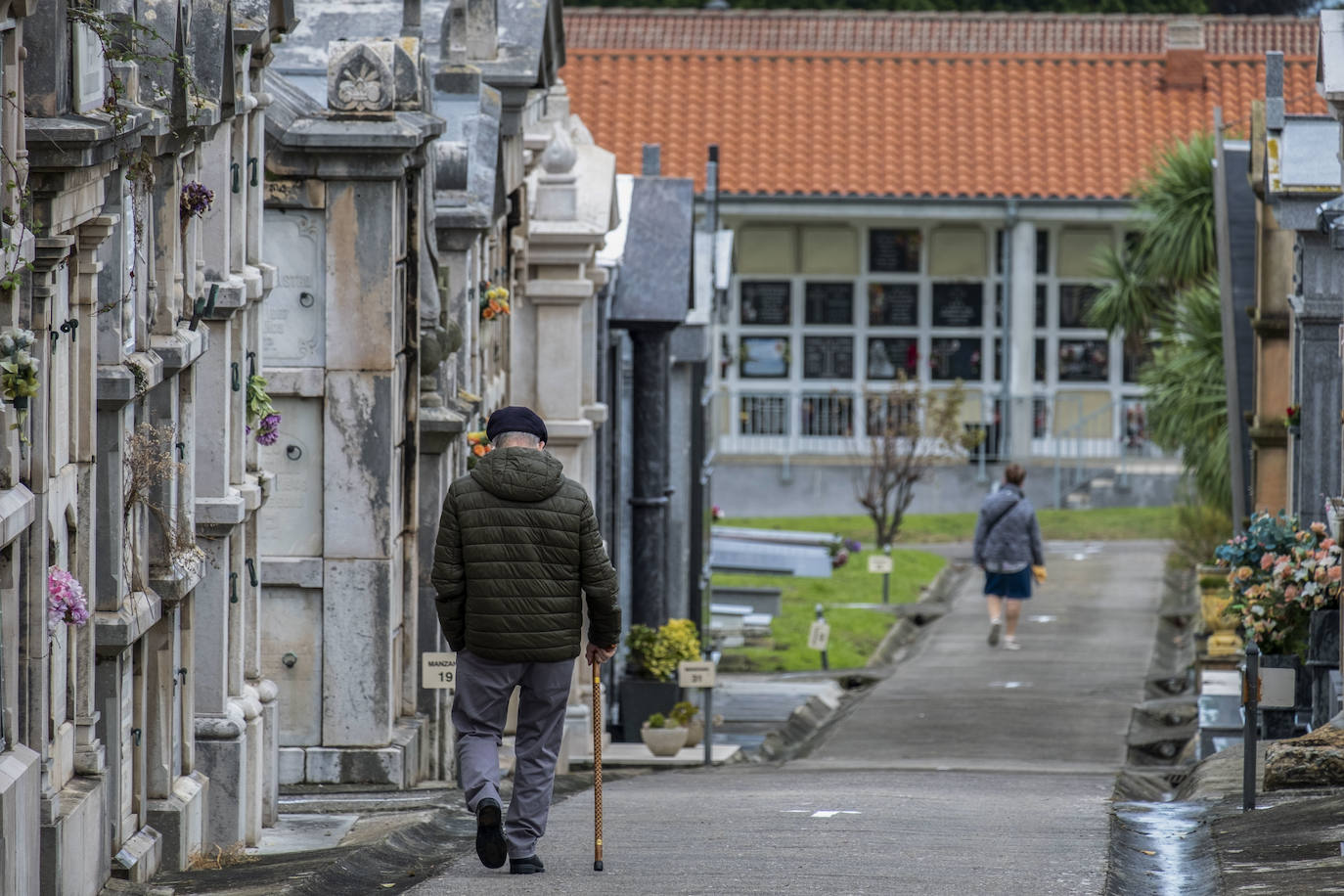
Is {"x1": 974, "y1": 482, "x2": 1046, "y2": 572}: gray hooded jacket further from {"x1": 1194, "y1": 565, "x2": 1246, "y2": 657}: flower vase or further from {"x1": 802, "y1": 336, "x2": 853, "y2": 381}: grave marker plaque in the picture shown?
{"x1": 802, "y1": 336, "x2": 853, "y2": 381}: grave marker plaque

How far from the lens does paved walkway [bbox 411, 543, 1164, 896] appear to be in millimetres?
7488

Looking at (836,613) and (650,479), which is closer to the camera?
(650,479)

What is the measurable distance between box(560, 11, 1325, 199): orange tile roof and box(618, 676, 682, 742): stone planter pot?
58.1 ft

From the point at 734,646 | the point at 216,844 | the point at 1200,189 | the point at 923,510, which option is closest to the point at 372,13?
the point at 216,844

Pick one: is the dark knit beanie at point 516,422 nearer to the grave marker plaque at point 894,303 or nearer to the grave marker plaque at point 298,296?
the grave marker plaque at point 298,296

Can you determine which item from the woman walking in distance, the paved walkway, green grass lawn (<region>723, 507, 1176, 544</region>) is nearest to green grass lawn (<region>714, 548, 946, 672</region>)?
the paved walkway

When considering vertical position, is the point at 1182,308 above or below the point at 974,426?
above

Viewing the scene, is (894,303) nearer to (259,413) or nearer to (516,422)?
(259,413)

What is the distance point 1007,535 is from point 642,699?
17.5 feet

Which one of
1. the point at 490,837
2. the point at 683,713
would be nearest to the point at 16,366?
the point at 490,837

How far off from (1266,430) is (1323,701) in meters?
4.60

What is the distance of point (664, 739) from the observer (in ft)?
50.4

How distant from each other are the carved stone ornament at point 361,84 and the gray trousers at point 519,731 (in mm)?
3528

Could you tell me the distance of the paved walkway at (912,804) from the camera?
24.6 feet
